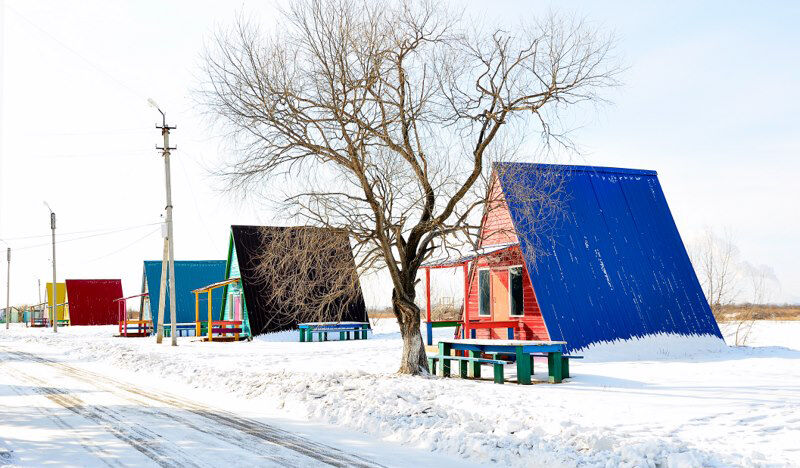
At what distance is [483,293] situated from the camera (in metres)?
22.4

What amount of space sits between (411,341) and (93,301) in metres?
59.3

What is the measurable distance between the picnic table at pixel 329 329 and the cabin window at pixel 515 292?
1088 cm

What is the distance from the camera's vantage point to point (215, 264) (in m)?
44.7

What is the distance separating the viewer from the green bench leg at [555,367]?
14.3 meters

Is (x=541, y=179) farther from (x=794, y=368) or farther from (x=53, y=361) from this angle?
(x=53, y=361)

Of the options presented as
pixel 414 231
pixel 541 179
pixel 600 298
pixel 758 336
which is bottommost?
pixel 758 336

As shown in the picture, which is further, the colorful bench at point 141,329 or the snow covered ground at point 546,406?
the colorful bench at point 141,329

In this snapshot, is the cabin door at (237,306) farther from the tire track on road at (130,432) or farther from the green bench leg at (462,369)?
the green bench leg at (462,369)

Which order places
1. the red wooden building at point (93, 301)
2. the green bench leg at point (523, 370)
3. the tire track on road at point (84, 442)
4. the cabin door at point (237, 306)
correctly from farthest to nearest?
the red wooden building at point (93, 301) < the cabin door at point (237, 306) < the green bench leg at point (523, 370) < the tire track on road at point (84, 442)

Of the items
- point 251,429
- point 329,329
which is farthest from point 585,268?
point 329,329

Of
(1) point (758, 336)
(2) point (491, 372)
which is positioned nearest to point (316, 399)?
(2) point (491, 372)

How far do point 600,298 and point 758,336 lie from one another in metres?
16.7

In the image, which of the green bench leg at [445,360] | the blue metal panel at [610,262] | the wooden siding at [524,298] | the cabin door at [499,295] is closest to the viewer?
the green bench leg at [445,360]

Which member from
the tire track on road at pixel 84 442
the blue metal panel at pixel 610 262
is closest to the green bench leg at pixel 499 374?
the blue metal panel at pixel 610 262
